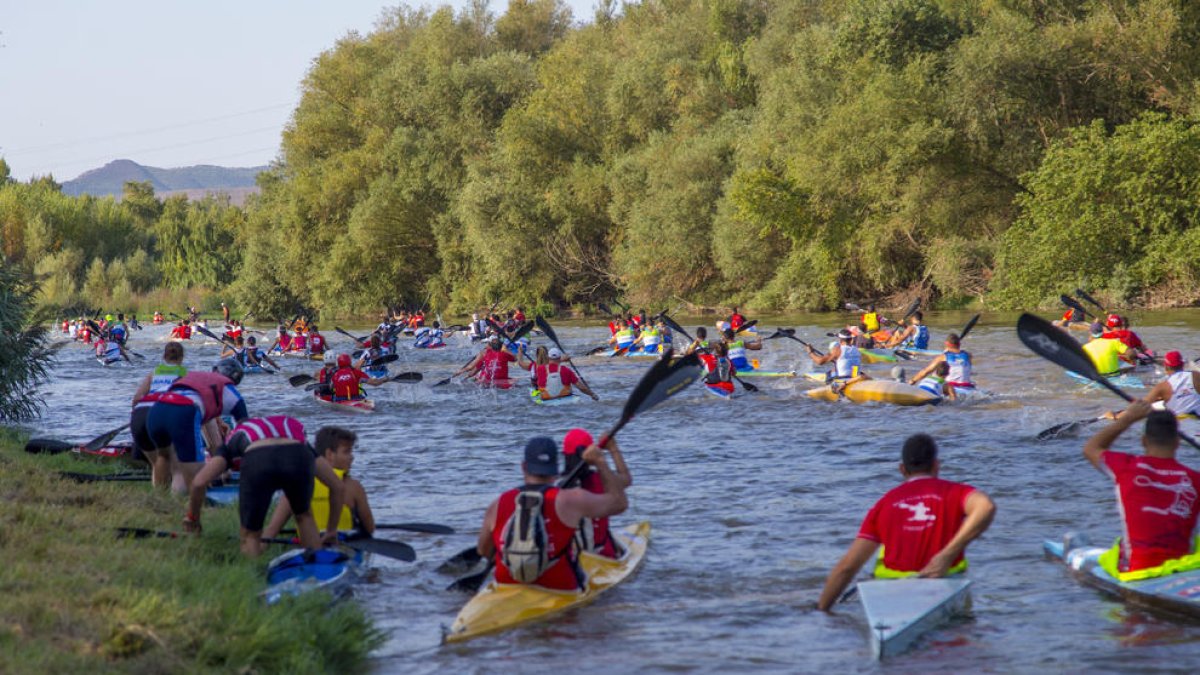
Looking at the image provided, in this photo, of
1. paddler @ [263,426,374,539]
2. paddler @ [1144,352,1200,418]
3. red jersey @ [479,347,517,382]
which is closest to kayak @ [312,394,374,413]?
red jersey @ [479,347,517,382]

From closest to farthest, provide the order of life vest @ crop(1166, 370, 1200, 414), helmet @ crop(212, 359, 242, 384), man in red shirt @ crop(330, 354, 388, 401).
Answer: helmet @ crop(212, 359, 242, 384) → life vest @ crop(1166, 370, 1200, 414) → man in red shirt @ crop(330, 354, 388, 401)

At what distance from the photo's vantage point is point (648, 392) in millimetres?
8266

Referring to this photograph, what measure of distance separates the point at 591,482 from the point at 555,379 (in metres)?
11.9

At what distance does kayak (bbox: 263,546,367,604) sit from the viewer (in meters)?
7.36

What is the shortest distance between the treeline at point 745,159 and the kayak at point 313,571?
3081 cm

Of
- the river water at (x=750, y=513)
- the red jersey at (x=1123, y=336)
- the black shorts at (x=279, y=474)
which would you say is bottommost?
the river water at (x=750, y=513)

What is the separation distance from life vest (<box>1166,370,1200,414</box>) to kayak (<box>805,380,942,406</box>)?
4810 millimetres

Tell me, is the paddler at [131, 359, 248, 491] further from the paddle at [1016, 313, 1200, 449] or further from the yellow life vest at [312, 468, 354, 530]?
the paddle at [1016, 313, 1200, 449]

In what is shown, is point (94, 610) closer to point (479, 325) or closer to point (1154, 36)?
point (479, 325)

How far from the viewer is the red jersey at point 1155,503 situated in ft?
22.7

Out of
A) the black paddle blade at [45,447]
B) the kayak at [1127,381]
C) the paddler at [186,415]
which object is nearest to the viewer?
the paddler at [186,415]

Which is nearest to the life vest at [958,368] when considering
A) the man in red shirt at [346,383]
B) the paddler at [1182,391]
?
the paddler at [1182,391]

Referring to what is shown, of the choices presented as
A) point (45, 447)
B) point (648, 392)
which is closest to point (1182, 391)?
point (648, 392)

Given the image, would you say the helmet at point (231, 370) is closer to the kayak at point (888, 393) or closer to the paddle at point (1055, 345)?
the paddle at point (1055, 345)
